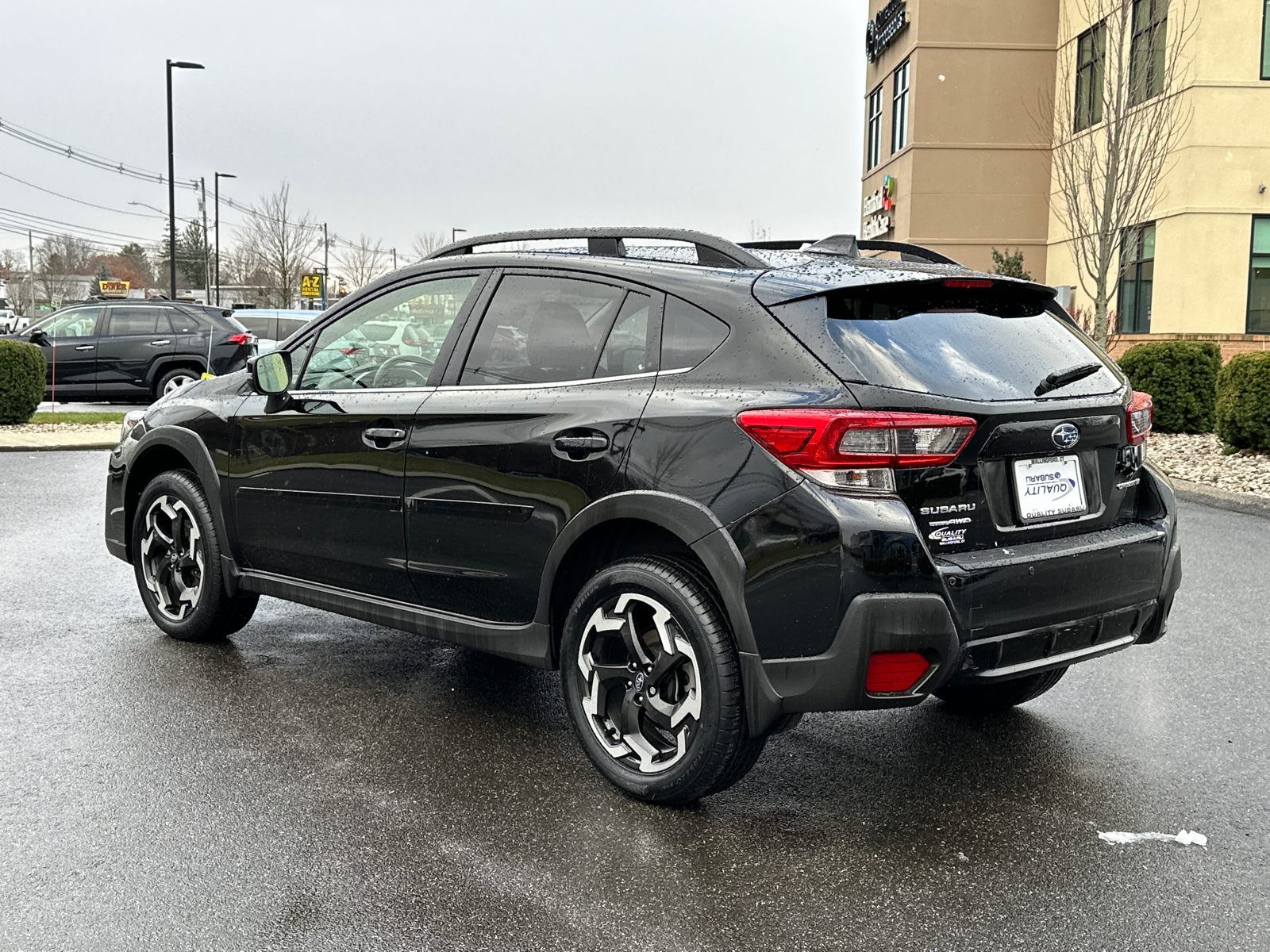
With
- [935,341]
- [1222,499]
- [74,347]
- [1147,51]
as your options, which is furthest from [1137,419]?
[1147,51]

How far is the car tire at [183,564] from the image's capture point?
5699mm

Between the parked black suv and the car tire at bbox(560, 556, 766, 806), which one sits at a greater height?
the parked black suv

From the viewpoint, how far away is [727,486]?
3.69 meters

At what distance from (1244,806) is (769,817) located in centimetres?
153

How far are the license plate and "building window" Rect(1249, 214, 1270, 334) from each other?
2577cm

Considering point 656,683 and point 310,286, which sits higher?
point 310,286

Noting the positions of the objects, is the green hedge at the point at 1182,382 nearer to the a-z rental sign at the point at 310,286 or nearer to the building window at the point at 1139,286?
the building window at the point at 1139,286

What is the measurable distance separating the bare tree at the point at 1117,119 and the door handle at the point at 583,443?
17.1 metres

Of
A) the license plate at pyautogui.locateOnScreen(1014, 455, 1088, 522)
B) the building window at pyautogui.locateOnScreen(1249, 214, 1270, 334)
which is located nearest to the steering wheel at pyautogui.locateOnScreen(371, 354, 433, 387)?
the license plate at pyautogui.locateOnScreen(1014, 455, 1088, 522)

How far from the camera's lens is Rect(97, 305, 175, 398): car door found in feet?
69.4

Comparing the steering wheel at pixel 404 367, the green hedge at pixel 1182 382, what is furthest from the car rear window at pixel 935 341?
the green hedge at pixel 1182 382

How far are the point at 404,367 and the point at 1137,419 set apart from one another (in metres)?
2.68

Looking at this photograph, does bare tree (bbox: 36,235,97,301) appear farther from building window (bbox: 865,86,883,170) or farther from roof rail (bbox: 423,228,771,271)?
roof rail (bbox: 423,228,771,271)

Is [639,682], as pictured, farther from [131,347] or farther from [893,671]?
[131,347]
